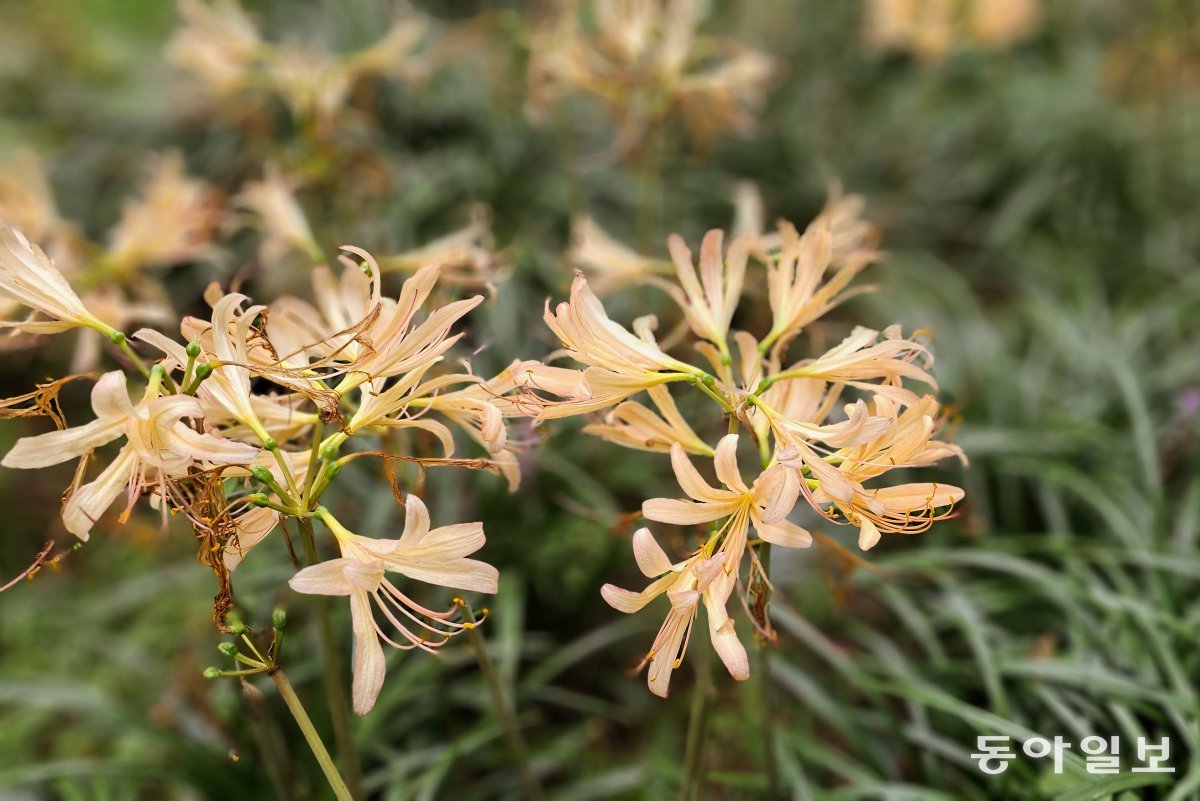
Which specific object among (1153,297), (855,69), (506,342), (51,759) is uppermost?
(855,69)

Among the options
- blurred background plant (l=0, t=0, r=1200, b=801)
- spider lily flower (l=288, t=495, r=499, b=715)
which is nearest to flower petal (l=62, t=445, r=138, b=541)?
spider lily flower (l=288, t=495, r=499, b=715)

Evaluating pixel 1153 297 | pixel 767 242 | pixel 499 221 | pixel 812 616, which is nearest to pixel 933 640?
pixel 812 616

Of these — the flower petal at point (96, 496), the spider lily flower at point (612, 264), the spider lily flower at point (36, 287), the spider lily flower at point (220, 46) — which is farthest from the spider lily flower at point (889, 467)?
the spider lily flower at point (220, 46)

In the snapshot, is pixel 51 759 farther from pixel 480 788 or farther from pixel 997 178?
pixel 997 178

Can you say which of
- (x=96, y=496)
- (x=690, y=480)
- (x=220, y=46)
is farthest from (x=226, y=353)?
(x=220, y=46)

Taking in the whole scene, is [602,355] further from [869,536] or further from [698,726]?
[698,726]
